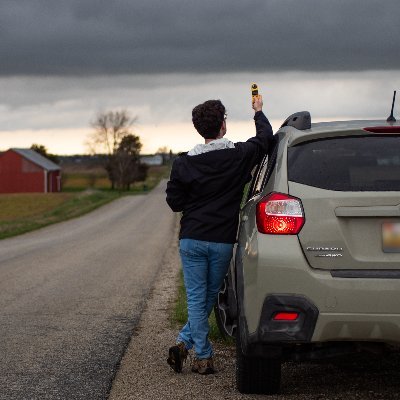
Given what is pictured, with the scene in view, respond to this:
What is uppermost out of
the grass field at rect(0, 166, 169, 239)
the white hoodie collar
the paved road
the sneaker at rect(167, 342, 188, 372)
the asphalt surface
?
the white hoodie collar

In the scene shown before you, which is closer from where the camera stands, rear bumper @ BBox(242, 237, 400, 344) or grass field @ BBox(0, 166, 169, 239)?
rear bumper @ BBox(242, 237, 400, 344)

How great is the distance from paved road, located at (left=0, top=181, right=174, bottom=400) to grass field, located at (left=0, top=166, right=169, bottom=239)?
522 inches

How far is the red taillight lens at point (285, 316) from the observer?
17.0ft

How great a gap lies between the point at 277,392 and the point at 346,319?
3.79ft

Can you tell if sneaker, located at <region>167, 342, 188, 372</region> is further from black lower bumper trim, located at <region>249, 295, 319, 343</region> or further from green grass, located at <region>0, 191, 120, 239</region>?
green grass, located at <region>0, 191, 120, 239</region>

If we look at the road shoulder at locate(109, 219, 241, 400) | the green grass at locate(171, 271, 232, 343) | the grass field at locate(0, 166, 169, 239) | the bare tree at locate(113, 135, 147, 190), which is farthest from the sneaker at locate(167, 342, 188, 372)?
the bare tree at locate(113, 135, 147, 190)

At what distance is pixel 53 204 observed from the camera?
7619 cm

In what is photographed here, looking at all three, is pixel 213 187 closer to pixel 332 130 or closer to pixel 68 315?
pixel 332 130

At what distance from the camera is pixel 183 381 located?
21.4ft

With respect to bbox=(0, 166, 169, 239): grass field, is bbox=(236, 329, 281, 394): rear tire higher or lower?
higher

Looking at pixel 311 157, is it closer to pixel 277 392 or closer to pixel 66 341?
pixel 277 392

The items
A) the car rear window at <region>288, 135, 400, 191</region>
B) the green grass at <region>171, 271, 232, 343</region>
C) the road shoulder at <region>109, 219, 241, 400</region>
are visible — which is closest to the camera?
the car rear window at <region>288, 135, 400, 191</region>

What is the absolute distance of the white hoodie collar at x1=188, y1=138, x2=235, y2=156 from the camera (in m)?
6.44

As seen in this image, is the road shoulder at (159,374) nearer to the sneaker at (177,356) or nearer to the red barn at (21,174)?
the sneaker at (177,356)
